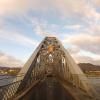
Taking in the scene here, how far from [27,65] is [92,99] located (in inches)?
500

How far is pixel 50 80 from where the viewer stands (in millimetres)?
56594

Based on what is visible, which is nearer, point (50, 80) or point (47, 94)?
point (47, 94)

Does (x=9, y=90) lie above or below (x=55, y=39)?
below

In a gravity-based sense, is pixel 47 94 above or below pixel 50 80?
below

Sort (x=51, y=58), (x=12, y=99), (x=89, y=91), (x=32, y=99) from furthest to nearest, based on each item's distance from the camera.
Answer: (x=51, y=58) → (x=89, y=91) → (x=32, y=99) → (x=12, y=99)

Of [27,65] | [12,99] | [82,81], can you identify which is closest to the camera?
[12,99]

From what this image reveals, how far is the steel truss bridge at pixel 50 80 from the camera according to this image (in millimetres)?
23375

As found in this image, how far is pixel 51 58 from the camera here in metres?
65.1

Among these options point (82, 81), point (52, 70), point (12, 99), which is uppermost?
point (52, 70)

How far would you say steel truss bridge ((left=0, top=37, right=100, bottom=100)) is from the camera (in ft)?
76.7

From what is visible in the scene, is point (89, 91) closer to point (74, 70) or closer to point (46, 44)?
point (74, 70)

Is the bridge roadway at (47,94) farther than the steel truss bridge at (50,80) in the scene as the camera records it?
No

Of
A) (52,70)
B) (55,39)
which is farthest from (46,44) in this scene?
(52,70)

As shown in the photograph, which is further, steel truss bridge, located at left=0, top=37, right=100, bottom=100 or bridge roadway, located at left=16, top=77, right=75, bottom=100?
steel truss bridge, located at left=0, top=37, right=100, bottom=100
